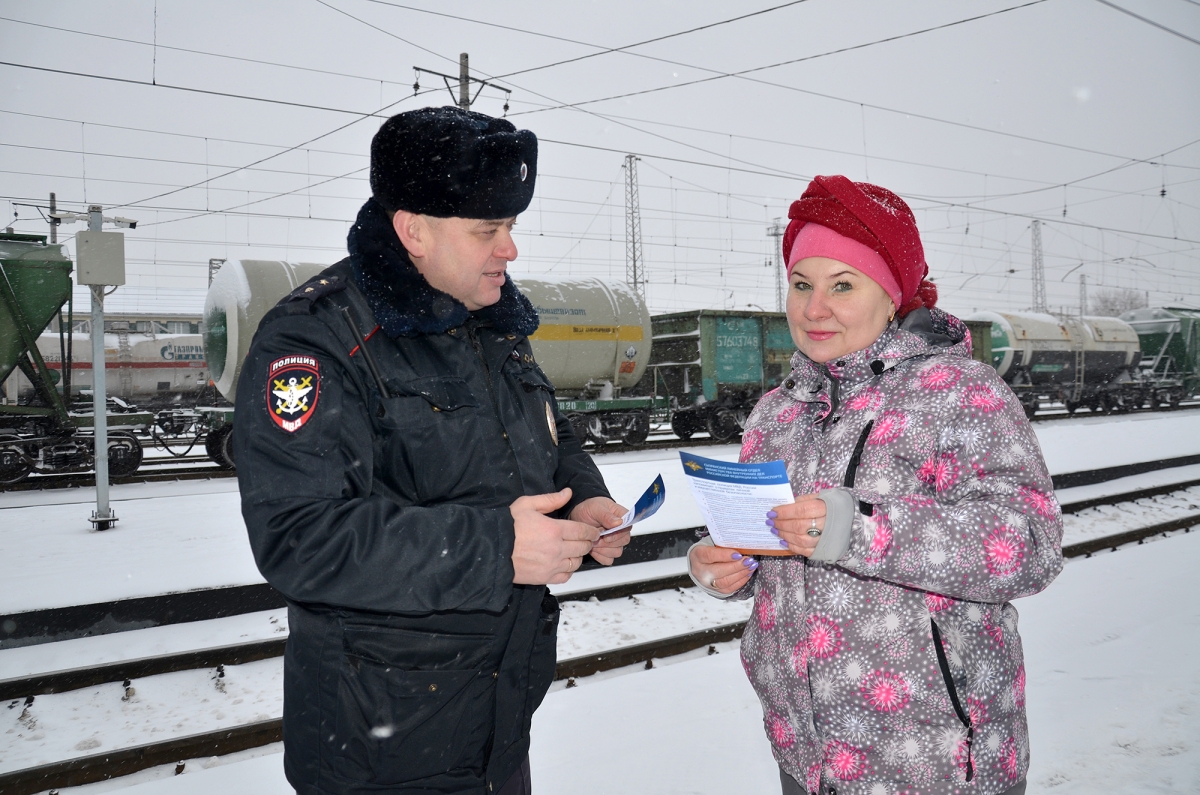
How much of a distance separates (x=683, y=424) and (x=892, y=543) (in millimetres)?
16036

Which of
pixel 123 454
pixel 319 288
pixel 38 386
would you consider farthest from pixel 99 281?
pixel 319 288

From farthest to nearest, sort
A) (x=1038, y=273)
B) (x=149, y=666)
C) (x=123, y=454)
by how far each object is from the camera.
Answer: (x=1038, y=273) < (x=123, y=454) < (x=149, y=666)

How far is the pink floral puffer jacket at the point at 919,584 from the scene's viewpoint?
1.54 m

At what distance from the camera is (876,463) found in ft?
5.56

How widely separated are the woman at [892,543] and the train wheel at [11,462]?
13208mm

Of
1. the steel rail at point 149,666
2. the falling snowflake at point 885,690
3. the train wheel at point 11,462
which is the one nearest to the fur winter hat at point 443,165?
the falling snowflake at point 885,690

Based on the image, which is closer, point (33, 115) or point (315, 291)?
point (315, 291)

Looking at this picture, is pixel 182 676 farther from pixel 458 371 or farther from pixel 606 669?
pixel 458 371

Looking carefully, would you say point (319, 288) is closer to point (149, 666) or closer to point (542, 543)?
point (542, 543)

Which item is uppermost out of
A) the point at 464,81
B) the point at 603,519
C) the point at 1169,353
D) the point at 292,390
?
the point at 464,81

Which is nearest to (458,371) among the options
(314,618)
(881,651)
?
(314,618)

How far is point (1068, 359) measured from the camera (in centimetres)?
2500

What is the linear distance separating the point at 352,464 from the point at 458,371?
0.34 meters

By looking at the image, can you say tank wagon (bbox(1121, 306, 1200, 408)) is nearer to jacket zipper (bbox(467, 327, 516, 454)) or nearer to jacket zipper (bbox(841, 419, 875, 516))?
jacket zipper (bbox(841, 419, 875, 516))
